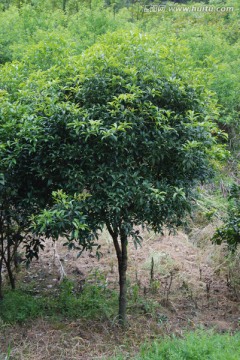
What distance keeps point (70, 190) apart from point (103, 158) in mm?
438

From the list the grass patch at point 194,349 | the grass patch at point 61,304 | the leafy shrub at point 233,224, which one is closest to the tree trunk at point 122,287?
the grass patch at point 61,304

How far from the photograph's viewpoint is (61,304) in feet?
18.0

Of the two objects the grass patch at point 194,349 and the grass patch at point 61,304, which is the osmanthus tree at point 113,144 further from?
the grass patch at point 61,304

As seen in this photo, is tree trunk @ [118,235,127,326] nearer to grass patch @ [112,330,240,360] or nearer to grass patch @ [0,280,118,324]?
grass patch @ [0,280,118,324]

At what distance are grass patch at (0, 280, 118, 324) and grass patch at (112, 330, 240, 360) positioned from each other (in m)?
0.96

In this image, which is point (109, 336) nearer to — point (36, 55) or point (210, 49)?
point (36, 55)

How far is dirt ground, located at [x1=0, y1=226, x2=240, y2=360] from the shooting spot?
15.4 feet

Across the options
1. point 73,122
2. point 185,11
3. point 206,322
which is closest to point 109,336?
point 206,322

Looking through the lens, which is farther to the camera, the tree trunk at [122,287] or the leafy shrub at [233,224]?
the leafy shrub at [233,224]

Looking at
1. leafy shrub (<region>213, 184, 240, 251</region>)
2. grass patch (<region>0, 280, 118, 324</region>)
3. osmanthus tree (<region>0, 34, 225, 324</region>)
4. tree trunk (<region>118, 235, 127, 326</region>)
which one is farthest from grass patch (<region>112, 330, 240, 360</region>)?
leafy shrub (<region>213, 184, 240, 251</region>)

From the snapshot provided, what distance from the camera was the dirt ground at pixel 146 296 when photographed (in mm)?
4695

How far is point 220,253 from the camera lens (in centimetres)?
701

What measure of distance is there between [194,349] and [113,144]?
213cm

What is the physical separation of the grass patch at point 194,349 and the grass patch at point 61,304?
0.96 m
